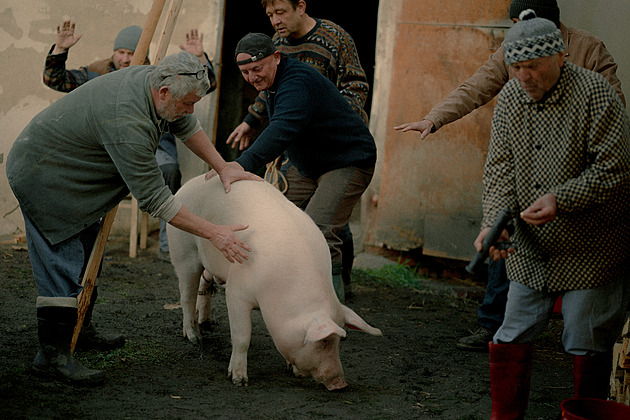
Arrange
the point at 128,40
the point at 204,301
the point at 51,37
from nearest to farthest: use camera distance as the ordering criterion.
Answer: the point at 204,301 → the point at 128,40 → the point at 51,37

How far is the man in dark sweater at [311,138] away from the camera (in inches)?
178

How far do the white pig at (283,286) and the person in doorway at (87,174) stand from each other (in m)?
0.16

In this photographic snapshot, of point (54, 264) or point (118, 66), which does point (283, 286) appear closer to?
point (54, 264)

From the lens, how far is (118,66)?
266 inches

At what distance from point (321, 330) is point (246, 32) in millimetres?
7685

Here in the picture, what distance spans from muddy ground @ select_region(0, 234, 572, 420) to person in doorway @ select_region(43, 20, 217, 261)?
1420 mm

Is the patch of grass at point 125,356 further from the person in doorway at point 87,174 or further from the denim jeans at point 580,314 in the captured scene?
the denim jeans at point 580,314

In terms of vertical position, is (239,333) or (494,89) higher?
(494,89)

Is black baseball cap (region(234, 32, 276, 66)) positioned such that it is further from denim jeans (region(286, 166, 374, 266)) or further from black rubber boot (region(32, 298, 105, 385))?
black rubber boot (region(32, 298, 105, 385))

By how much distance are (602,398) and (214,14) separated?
225 inches

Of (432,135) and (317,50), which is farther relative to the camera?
(432,135)

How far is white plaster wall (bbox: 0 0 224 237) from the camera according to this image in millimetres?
7629

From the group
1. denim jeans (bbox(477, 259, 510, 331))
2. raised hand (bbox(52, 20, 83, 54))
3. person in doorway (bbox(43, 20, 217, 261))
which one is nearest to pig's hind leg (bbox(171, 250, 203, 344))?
denim jeans (bbox(477, 259, 510, 331))

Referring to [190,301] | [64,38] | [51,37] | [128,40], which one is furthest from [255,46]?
[51,37]
